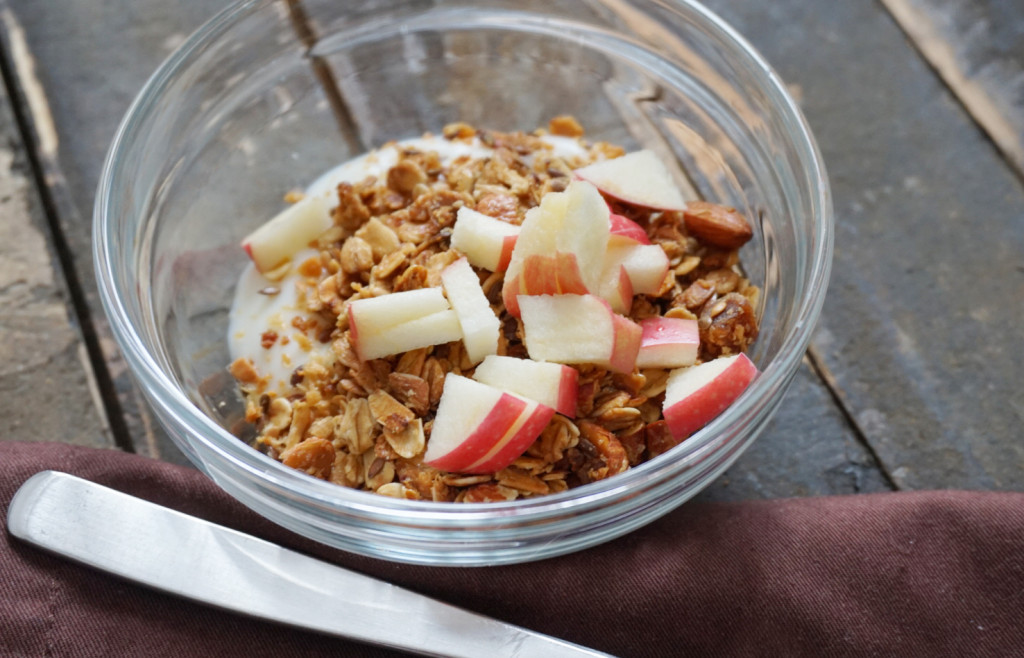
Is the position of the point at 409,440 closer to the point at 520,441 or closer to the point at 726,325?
the point at 520,441

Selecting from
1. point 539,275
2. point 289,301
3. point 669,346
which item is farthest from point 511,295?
point 289,301

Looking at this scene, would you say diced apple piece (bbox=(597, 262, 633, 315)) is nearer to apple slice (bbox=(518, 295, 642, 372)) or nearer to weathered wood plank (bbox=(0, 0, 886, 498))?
apple slice (bbox=(518, 295, 642, 372))

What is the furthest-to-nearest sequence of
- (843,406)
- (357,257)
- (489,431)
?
(843,406), (357,257), (489,431)

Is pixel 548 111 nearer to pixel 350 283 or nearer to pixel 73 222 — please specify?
pixel 350 283

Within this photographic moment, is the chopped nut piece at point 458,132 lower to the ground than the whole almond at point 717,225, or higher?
higher

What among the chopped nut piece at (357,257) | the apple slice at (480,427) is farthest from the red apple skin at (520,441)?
the chopped nut piece at (357,257)

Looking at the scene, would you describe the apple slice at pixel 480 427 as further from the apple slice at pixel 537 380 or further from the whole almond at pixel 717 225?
the whole almond at pixel 717 225
